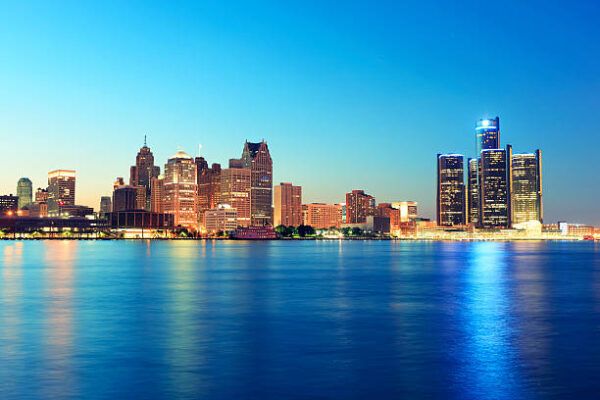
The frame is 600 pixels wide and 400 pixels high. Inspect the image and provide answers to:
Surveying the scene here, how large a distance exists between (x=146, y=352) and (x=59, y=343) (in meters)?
5.88

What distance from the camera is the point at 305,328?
3750 centimetres

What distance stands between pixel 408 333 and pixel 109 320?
19719mm

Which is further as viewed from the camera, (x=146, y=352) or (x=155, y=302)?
(x=155, y=302)

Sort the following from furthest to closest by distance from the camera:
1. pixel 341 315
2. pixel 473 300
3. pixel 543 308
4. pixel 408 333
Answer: pixel 473 300
pixel 543 308
pixel 341 315
pixel 408 333

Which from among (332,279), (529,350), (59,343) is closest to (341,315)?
(529,350)

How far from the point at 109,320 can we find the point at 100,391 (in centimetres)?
1929

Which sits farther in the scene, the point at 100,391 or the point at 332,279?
the point at 332,279

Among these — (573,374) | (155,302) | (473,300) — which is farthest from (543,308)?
(155,302)

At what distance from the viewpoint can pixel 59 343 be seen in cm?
3169

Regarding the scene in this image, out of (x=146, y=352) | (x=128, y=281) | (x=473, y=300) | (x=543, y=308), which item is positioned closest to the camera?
(x=146, y=352)

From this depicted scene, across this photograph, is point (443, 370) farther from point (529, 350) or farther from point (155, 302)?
point (155, 302)

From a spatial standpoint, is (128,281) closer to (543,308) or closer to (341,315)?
(341,315)

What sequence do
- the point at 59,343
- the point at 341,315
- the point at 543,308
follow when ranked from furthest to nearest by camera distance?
the point at 543,308 < the point at 341,315 < the point at 59,343

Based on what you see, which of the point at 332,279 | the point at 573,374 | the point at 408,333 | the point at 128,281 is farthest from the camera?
the point at 332,279
